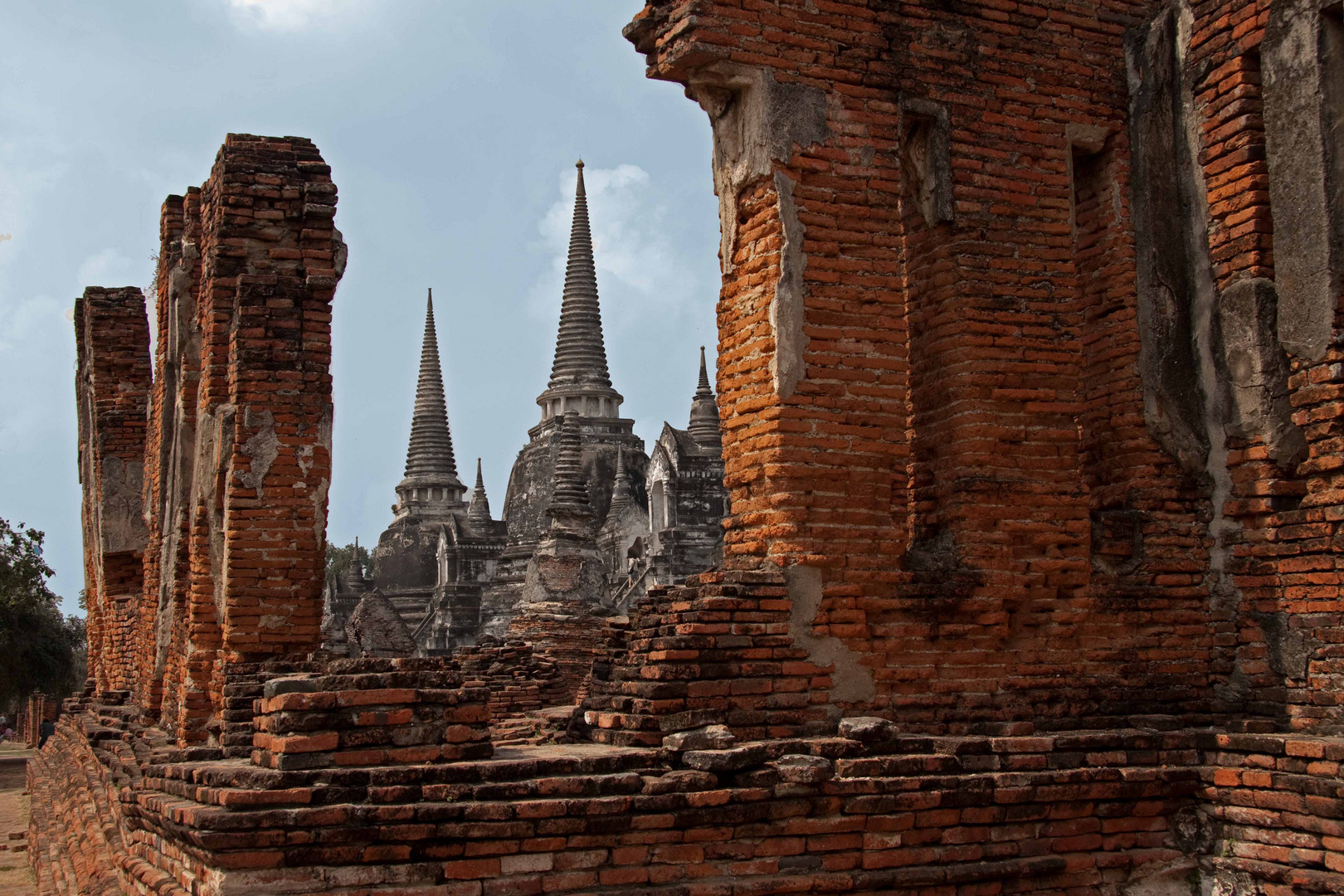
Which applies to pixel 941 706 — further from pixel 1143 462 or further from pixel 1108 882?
pixel 1143 462

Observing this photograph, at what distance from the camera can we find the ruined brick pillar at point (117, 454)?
685 inches

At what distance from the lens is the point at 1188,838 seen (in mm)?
6613

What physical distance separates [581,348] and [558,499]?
21.2m

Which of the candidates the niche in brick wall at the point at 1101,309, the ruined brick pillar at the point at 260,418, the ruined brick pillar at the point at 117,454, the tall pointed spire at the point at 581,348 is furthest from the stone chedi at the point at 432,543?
the niche in brick wall at the point at 1101,309

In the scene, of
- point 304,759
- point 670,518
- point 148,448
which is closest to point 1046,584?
point 304,759

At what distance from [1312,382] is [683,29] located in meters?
3.45

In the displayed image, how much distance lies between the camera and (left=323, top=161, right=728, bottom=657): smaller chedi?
3484 centimetres

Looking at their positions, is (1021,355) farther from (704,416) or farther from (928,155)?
(704,416)

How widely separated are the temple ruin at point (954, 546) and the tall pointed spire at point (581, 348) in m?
36.3

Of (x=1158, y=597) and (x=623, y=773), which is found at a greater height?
(x=1158, y=597)

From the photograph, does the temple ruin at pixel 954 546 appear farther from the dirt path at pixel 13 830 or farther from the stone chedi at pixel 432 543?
the stone chedi at pixel 432 543

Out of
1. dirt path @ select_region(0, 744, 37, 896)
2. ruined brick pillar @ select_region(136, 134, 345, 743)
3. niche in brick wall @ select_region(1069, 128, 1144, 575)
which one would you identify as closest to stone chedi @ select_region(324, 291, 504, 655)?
dirt path @ select_region(0, 744, 37, 896)

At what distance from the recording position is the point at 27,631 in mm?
29516

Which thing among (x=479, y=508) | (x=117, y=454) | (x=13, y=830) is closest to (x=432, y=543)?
(x=479, y=508)
